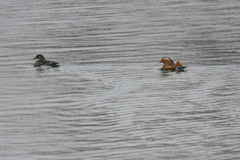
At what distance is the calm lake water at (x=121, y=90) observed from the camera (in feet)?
40.2

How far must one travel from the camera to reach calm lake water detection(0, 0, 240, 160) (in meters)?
12.3

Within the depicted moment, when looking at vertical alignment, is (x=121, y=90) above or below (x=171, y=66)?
below

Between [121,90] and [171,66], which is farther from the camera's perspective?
[171,66]

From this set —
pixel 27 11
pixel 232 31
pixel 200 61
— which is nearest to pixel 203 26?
pixel 232 31

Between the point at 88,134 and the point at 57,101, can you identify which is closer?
the point at 88,134

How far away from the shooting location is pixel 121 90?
17328 millimetres

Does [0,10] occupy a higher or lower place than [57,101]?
higher

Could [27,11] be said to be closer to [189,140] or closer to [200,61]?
[200,61]

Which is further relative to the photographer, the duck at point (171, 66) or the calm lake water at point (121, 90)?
the duck at point (171, 66)

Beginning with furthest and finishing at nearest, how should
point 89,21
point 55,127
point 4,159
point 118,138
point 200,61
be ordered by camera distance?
point 89,21
point 200,61
point 55,127
point 118,138
point 4,159

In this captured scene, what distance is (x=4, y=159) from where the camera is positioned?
11.7 metres

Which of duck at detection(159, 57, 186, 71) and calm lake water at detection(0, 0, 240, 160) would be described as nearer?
calm lake water at detection(0, 0, 240, 160)

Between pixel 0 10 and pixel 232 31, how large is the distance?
18834mm

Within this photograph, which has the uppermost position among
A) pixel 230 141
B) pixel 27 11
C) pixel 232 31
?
pixel 27 11
